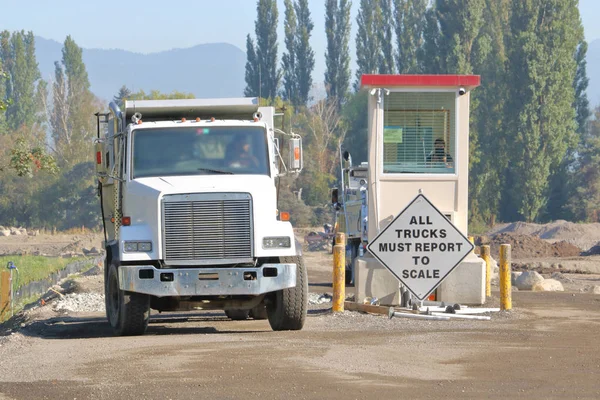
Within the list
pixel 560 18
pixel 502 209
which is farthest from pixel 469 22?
pixel 502 209

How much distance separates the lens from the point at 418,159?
19.2 meters

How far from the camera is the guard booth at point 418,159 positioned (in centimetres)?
1872

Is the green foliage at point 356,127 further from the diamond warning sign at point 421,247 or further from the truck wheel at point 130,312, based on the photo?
the truck wheel at point 130,312

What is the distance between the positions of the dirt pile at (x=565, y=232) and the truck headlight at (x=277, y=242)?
41.1m

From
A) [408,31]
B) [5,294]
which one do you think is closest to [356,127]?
[408,31]

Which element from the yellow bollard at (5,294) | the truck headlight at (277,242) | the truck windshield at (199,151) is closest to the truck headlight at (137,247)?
the truck windshield at (199,151)

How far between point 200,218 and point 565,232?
45.3 meters

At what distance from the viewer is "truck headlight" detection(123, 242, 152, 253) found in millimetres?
14898

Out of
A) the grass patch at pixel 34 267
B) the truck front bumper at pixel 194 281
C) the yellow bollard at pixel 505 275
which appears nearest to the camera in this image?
the truck front bumper at pixel 194 281

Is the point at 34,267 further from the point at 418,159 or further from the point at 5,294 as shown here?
the point at 418,159

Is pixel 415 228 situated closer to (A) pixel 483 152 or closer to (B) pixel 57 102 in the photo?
(A) pixel 483 152

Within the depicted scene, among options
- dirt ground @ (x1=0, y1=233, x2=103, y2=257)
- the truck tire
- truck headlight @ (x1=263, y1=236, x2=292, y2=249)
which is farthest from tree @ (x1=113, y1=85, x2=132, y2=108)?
dirt ground @ (x1=0, y1=233, x2=103, y2=257)

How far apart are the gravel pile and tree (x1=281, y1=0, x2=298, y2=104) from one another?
72.6 metres

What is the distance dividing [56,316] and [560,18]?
51.9 meters
